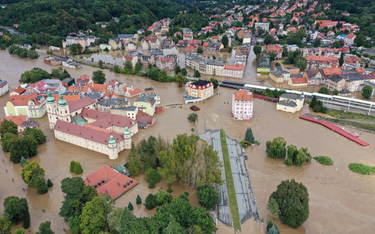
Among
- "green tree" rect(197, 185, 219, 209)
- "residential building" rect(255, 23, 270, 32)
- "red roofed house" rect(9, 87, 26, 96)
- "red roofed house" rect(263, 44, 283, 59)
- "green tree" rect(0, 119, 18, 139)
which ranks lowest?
"green tree" rect(197, 185, 219, 209)

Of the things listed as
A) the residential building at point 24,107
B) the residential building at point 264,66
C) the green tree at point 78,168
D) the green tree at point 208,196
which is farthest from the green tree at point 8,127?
the residential building at point 264,66

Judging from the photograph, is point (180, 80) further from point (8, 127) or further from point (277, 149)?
point (8, 127)

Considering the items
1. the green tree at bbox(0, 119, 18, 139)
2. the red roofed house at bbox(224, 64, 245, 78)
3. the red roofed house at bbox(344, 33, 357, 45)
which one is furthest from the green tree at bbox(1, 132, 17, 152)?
the red roofed house at bbox(344, 33, 357, 45)

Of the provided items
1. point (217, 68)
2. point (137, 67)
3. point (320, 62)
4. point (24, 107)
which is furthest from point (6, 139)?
point (320, 62)

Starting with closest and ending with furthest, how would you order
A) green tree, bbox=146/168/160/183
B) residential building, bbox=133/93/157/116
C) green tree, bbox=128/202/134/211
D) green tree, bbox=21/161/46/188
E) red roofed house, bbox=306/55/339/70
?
green tree, bbox=128/202/134/211, green tree, bbox=21/161/46/188, green tree, bbox=146/168/160/183, residential building, bbox=133/93/157/116, red roofed house, bbox=306/55/339/70

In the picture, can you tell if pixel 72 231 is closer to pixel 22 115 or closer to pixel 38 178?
pixel 38 178

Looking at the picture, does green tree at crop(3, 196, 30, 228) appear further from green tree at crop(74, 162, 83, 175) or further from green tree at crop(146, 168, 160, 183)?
green tree at crop(146, 168, 160, 183)
